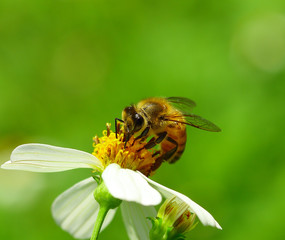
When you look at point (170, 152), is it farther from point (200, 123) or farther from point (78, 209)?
point (78, 209)

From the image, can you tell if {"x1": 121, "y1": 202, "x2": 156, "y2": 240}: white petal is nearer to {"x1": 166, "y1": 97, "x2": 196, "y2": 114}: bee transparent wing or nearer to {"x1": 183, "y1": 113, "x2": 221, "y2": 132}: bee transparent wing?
{"x1": 183, "y1": 113, "x2": 221, "y2": 132}: bee transparent wing

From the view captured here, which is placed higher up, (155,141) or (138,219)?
(155,141)

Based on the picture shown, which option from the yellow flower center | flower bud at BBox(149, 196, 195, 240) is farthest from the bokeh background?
flower bud at BBox(149, 196, 195, 240)

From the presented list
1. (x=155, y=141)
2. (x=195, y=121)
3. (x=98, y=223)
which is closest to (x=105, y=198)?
(x=98, y=223)

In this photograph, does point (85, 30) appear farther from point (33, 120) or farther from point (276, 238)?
point (276, 238)

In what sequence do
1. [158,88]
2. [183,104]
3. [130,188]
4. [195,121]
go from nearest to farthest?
[130,188]
[195,121]
[183,104]
[158,88]

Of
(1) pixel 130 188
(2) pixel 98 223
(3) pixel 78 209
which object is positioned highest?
(1) pixel 130 188

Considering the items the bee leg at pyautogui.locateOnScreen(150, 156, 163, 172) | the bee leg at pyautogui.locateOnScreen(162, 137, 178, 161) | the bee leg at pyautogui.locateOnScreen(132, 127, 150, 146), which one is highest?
the bee leg at pyautogui.locateOnScreen(132, 127, 150, 146)

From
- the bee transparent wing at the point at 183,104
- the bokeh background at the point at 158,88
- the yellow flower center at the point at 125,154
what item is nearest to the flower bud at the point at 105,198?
the yellow flower center at the point at 125,154
